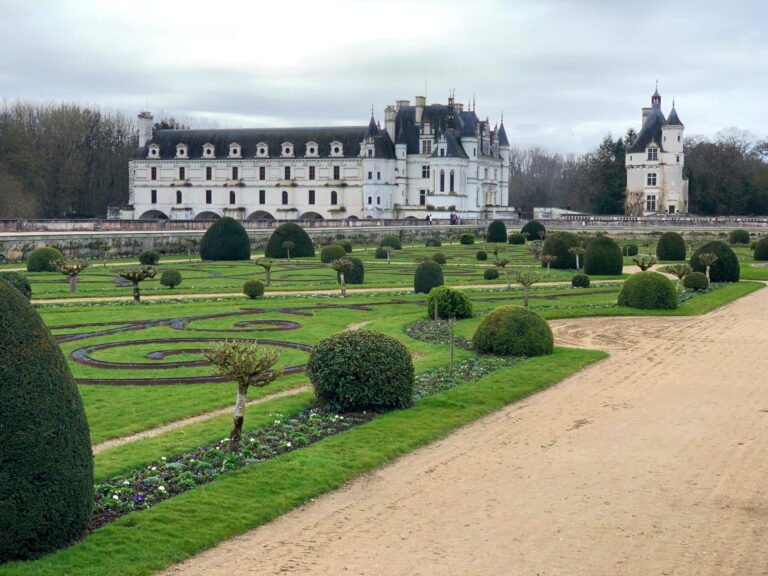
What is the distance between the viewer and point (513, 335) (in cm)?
1686

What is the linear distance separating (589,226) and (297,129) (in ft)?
91.6

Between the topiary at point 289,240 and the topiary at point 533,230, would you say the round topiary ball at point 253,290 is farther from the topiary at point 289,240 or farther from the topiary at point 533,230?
the topiary at point 533,230

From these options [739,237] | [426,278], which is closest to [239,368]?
[426,278]

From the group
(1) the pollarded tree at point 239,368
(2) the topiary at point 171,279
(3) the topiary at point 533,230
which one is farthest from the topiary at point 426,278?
(3) the topiary at point 533,230

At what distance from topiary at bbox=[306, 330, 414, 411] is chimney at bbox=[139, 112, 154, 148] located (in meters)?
72.5

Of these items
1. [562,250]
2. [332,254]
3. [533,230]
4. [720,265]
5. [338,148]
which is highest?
[338,148]

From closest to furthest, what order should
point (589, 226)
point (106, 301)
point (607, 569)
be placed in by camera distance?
point (607, 569)
point (106, 301)
point (589, 226)

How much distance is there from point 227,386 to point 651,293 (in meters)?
13.2

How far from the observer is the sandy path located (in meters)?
7.38

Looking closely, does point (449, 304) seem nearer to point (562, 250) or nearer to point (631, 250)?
point (562, 250)

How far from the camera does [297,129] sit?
80875 mm

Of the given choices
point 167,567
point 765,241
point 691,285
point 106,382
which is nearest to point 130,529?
point 167,567

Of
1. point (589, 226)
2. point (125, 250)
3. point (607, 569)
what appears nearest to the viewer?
point (607, 569)

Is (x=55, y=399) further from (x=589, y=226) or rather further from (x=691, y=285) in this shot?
(x=589, y=226)
